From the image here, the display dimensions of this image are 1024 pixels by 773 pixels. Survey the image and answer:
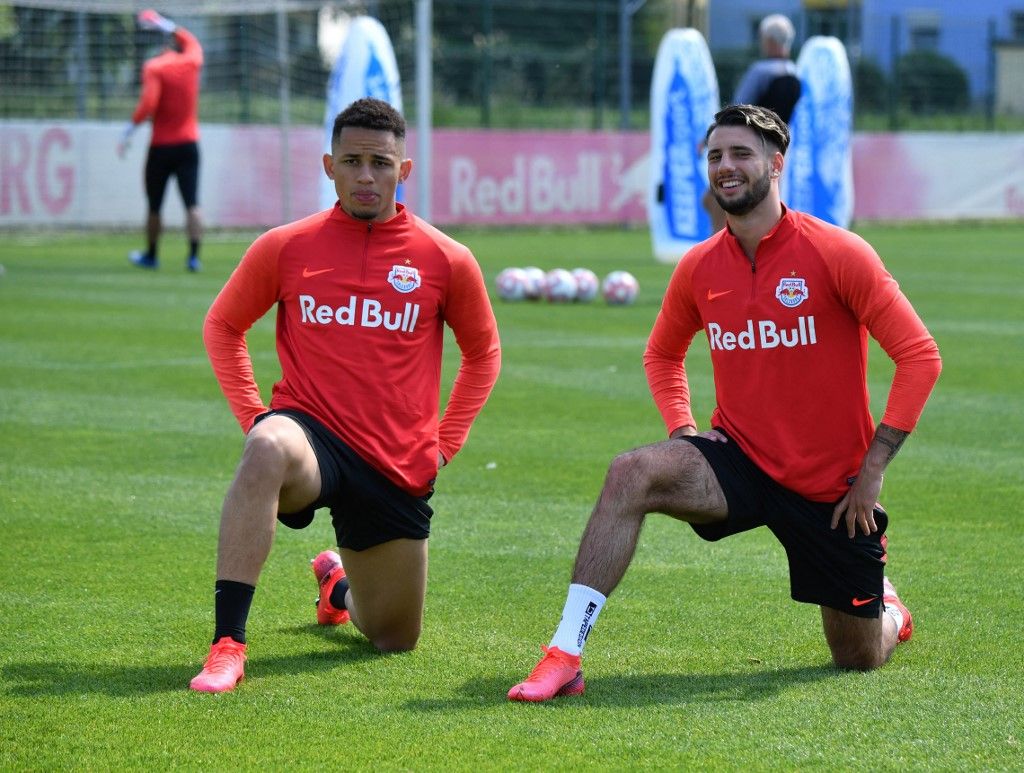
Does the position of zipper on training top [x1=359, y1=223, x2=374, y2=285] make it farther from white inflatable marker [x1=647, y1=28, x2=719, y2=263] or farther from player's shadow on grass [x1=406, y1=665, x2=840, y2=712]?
white inflatable marker [x1=647, y1=28, x2=719, y2=263]

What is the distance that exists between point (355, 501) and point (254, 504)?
472 millimetres

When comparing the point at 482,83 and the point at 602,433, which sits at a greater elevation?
the point at 482,83

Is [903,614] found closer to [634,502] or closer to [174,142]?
[634,502]

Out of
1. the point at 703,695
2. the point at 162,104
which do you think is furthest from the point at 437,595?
the point at 162,104

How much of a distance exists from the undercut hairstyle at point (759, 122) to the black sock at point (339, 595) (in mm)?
1935

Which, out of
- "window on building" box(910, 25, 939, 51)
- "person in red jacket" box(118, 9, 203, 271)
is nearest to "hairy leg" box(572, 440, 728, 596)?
"person in red jacket" box(118, 9, 203, 271)

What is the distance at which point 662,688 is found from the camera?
4.74 metres

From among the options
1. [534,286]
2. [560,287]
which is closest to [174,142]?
[534,286]

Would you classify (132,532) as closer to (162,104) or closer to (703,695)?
(703,695)

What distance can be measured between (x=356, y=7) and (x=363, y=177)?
23.1m

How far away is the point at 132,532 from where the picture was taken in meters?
6.74

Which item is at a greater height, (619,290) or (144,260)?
(144,260)

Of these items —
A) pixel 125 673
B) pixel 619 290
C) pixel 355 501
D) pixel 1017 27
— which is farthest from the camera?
pixel 1017 27

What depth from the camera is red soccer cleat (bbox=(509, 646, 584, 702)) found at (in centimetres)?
454
